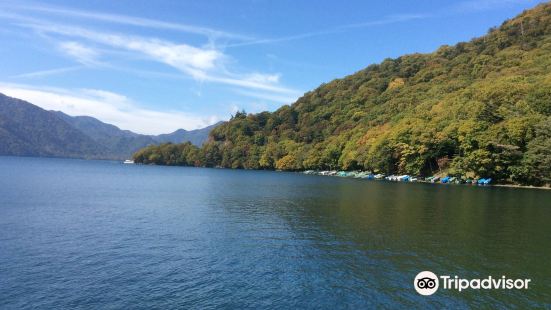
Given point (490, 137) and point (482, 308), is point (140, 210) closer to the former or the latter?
point (482, 308)

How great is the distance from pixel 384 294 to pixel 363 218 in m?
24.3

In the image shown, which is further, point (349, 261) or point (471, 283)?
point (349, 261)

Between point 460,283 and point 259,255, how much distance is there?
1392cm

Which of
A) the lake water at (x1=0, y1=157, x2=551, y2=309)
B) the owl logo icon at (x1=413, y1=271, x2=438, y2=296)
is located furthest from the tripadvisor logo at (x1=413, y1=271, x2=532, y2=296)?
the lake water at (x1=0, y1=157, x2=551, y2=309)

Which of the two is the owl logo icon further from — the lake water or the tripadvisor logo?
the lake water

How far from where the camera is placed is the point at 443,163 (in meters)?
117

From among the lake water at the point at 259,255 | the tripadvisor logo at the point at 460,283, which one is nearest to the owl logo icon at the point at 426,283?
the tripadvisor logo at the point at 460,283

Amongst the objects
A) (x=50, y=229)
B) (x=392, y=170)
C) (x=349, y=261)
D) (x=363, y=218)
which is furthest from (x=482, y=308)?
(x=392, y=170)

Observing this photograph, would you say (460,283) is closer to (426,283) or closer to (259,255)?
(426,283)

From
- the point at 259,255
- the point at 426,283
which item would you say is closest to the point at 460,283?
the point at 426,283

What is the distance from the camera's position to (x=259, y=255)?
2928cm

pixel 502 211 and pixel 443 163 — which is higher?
pixel 443 163

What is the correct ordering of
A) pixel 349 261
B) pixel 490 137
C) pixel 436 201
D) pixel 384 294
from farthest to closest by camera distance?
pixel 490 137
pixel 436 201
pixel 349 261
pixel 384 294

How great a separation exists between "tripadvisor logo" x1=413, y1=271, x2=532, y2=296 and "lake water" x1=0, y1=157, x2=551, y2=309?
0.57 meters
